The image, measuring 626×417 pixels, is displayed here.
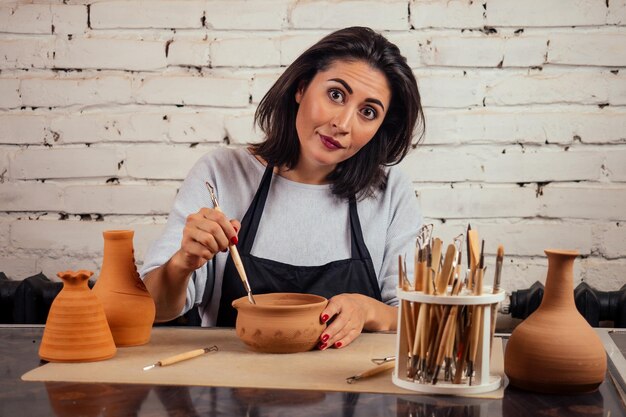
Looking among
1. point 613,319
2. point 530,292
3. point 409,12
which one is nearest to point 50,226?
point 409,12

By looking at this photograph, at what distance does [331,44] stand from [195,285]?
0.61m

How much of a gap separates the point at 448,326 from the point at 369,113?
839mm

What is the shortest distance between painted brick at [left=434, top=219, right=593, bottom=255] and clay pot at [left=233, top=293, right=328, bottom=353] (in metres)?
0.97

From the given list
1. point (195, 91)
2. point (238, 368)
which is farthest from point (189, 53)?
point (238, 368)

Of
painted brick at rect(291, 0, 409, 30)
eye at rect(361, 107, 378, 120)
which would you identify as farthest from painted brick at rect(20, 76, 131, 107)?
eye at rect(361, 107, 378, 120)

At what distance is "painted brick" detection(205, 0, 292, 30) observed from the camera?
7.05 ft

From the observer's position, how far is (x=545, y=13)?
83.2 inches

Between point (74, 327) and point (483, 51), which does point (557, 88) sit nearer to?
point (483, 51)

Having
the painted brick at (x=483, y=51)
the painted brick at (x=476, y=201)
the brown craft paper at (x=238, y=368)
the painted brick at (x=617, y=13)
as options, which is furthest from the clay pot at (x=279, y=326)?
Result: the painted brick at (x=617, y=13)

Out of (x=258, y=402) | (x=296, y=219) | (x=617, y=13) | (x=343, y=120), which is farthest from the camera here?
(x=617, y=13)

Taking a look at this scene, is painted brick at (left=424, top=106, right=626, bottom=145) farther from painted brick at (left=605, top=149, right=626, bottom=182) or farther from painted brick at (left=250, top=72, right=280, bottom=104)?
painted brick at (left=250, top=72, right=280, bottom=104)

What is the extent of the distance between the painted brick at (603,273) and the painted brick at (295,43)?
916 millimetres

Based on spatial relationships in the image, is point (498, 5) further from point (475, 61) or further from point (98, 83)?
point (98, 83)

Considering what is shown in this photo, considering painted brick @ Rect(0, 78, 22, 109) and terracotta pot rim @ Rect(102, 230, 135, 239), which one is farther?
painted brick @ Rect(0, 78, 22, 109)
